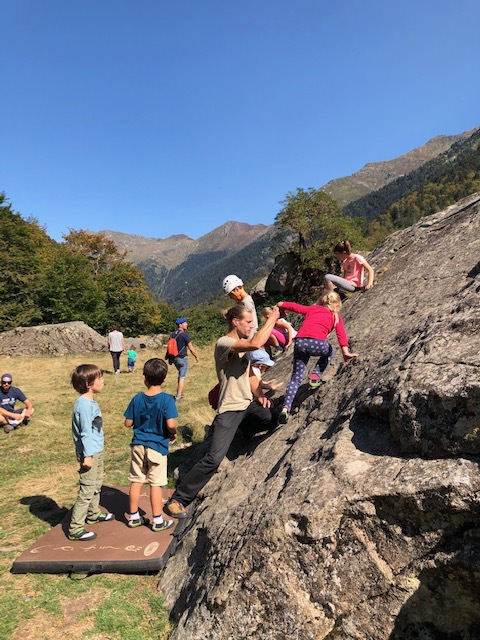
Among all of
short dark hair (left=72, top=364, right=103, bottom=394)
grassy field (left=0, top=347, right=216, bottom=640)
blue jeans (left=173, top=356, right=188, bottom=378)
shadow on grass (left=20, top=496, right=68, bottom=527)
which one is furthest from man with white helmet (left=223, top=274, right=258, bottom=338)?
blue jeans (left=173, top=356, right=188, bottom=378)

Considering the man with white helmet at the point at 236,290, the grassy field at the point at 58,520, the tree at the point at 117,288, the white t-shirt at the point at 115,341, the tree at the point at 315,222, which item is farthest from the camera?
the tree at the point at 117,288

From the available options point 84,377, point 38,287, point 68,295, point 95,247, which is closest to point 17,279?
point 38,287

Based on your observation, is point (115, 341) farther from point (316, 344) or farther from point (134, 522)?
point (316, 344)

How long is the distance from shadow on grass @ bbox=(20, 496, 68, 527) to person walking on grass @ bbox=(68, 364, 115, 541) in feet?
3.30

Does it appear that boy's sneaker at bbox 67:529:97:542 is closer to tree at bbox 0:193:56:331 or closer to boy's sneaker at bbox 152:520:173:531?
boy's sneaker at bbox 152:520:173:531

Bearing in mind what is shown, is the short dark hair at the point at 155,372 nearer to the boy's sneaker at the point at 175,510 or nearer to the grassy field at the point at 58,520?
the boy's sneaker at the point at 175,510

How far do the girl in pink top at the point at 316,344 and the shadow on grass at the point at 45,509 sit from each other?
3671 millimetres

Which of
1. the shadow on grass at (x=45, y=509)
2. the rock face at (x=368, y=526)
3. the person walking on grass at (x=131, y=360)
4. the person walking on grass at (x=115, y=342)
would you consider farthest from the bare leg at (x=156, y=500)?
the person walking on grass at (x=131, y=360)

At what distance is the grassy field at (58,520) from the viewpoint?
3.97 metres

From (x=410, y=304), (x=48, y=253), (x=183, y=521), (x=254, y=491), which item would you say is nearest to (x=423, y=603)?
(x=254, y=491)

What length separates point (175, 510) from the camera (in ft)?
17.9

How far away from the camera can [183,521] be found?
17.2 ft

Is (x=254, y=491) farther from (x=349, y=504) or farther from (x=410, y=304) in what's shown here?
(x=410, y=304)

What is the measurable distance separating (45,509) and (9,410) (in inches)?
212
